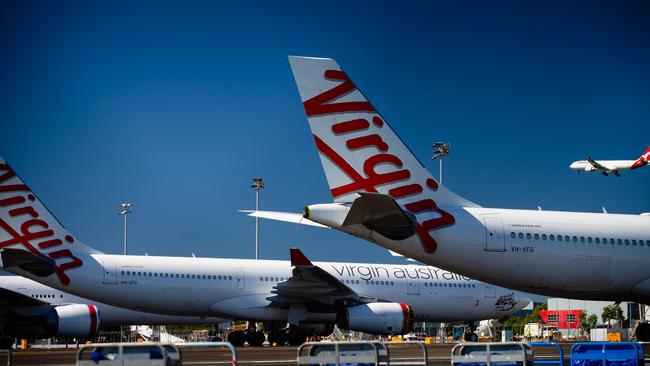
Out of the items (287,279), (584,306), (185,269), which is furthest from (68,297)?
(584,306)

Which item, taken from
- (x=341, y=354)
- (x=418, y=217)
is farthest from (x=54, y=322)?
(x=341, y=354)

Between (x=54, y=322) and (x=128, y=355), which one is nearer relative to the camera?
(x=128, y=355)

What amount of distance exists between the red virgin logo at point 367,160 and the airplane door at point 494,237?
0.85 m

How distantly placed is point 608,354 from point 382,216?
5903 millimetres

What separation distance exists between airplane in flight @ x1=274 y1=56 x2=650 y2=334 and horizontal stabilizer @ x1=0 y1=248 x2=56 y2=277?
48.8 ft

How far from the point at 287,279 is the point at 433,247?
15702mm

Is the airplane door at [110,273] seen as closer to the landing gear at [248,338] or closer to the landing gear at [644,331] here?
the landing gear at [248,338]

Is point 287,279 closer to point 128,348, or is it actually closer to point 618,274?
point 618,274

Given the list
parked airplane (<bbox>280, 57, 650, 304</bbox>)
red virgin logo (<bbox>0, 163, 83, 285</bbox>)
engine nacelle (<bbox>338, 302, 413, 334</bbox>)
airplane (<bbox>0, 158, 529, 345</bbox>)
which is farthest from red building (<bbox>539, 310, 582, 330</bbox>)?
parked airplane (<bbox>280, 57, 650, 304</bbox>)

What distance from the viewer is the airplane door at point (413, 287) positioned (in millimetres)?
34344

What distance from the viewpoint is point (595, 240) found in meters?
20.5

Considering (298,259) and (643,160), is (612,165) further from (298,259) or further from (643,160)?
(298,259)

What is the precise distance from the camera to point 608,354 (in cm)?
1284

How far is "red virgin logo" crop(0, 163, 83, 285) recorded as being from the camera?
3052 centimetres
